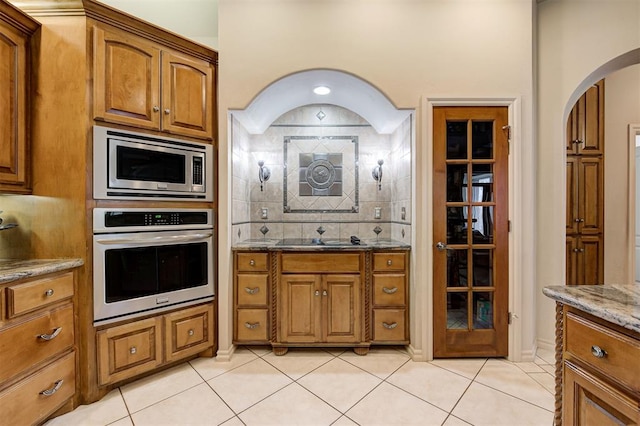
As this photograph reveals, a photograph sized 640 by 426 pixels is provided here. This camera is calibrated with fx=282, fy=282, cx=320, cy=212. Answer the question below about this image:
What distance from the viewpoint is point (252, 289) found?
7.80 feet

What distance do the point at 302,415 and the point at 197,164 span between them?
1.87m

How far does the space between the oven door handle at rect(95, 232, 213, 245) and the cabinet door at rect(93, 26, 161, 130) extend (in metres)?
0.78

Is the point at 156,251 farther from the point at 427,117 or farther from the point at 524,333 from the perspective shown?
the point at 524,333

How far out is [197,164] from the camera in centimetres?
220

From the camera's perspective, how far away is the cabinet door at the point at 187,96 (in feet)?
6.77

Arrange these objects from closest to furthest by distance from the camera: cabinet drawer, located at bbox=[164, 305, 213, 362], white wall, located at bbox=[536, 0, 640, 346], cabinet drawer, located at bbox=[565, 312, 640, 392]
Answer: cabinet drawer, located at bbox=[565, 312, 640, 392]
cabinet drawer, located at bbox=[164, 305, 213, 362]
white wall, located at bbox=[536, 0, 640, 346]

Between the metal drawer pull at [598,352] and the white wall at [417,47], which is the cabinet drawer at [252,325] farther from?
the metal drawer pull at [598,352]

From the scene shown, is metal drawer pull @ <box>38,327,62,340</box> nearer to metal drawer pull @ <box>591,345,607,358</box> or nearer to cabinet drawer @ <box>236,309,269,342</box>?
cabinet drawer @ <box>236,309,269,342</box>

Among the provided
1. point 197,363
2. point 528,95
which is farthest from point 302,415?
point 528,95

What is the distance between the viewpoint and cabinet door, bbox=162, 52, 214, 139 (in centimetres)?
206

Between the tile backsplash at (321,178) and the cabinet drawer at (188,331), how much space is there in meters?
1.12

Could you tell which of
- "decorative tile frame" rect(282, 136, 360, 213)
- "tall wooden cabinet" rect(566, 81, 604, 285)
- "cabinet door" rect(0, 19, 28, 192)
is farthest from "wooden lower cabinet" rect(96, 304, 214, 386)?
"tall wooden cabinet" rect(566, 81, 604, 285)

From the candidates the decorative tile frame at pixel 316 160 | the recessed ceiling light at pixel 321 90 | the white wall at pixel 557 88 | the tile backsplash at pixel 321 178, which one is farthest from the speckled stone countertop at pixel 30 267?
the white wall at pixel 557 88

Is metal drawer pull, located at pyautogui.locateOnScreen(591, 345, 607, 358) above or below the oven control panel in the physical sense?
below
